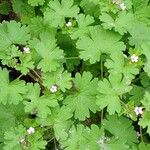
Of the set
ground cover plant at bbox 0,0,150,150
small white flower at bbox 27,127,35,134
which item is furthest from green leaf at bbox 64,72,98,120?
small white flower at bbox 27,127,35,134

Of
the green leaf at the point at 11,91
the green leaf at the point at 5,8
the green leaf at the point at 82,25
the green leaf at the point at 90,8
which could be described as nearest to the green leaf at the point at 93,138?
the green leaf at the point at 11,91

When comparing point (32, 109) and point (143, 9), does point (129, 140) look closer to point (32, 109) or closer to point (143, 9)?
point (32, 109)

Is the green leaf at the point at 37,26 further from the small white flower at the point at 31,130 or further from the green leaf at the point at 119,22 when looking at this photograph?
the small white flower at the point at 31,130

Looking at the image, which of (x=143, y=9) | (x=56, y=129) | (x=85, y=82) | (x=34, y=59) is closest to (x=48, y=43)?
(x=34, y=59)

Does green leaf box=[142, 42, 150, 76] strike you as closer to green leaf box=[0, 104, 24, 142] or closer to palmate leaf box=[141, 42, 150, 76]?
palmate leaf box=[141, 42, 150, 76]

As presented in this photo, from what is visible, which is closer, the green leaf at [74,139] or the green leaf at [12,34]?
the green leaf at [74,139]

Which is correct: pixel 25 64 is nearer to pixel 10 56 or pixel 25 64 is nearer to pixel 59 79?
pixel 10 56
